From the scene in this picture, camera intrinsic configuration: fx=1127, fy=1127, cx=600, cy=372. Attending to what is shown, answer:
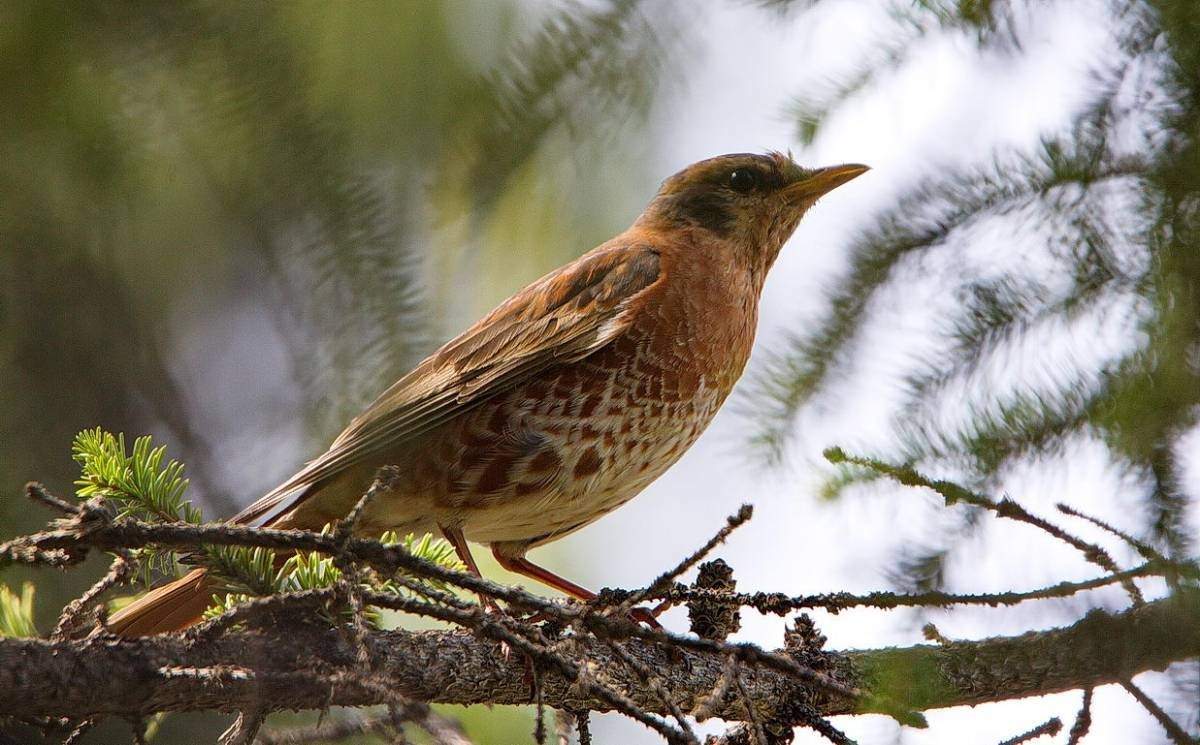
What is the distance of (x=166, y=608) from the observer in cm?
263

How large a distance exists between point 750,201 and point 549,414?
1278 millimetres

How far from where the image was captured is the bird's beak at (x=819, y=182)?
3.76m

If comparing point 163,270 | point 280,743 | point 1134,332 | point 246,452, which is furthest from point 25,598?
point 1134,332

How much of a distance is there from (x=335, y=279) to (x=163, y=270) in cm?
146

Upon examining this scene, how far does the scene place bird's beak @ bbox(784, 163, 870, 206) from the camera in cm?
376

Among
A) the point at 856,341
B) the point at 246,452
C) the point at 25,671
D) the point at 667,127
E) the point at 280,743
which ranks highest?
the point at 667,127

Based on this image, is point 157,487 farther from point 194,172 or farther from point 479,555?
point 479,555

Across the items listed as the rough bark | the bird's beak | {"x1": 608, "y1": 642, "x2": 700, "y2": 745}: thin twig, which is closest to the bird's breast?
the rough bark

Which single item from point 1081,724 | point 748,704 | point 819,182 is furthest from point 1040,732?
point 819,182

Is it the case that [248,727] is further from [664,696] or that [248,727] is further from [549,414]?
[549,414]

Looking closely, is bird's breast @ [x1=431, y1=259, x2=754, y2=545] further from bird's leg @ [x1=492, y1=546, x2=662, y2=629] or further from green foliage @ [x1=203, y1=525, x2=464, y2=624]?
green foliage @ [x1=203, y1=525, x2=464, y2=624]

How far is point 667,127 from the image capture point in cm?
244

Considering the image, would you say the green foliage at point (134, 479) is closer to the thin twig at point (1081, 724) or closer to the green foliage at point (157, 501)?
the green foliage at point (157, 501)

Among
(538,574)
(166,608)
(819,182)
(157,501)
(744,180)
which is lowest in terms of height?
(157,501)
